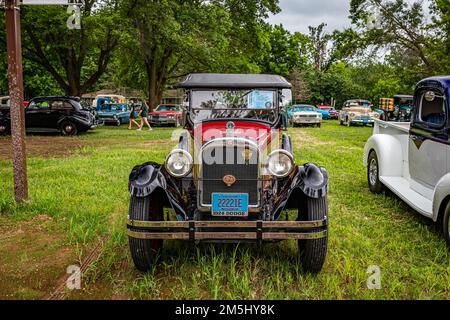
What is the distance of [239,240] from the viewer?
369cm

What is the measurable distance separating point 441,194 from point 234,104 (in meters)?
2.61

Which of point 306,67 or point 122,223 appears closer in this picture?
point 122,223

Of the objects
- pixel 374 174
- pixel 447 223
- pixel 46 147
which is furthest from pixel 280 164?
pixel 46 147

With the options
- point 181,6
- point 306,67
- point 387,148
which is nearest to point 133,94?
point 306,67

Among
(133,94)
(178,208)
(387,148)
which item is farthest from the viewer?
(133,94)

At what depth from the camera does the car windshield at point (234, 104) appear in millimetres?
5305

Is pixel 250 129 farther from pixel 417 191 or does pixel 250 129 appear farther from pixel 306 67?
pixel 306 67

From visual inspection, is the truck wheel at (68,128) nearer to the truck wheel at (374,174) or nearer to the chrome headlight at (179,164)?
the truck wheel at (374,174)

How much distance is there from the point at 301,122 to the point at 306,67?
2908 cm

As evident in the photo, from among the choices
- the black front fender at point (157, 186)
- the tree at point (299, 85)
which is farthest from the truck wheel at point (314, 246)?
the tree at point (299, 85)

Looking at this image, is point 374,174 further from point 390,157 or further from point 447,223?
point 447,223

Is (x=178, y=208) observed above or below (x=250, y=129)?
below

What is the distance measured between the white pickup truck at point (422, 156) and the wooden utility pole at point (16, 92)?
17.1 feet
